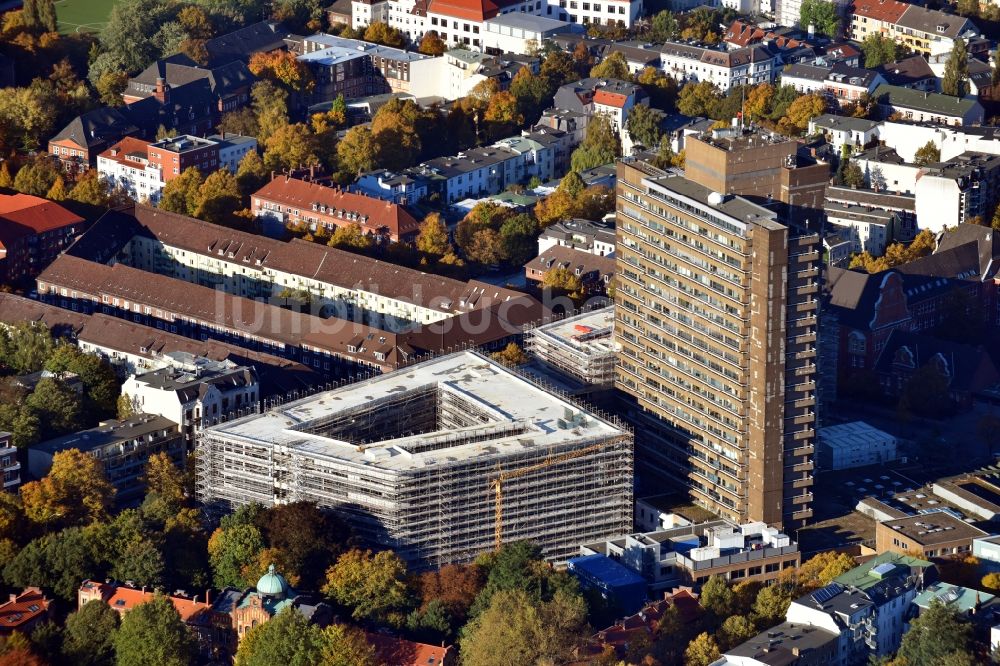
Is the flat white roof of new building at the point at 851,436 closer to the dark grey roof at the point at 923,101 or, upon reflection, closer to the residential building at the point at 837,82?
the dark grey roof at the point at 923,101

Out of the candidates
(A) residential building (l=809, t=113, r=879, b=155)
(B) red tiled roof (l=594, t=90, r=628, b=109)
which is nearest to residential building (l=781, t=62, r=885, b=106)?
(A) residential building (l=809, t=113, r=879, b=155)

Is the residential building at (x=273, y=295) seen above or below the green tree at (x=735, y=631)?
above

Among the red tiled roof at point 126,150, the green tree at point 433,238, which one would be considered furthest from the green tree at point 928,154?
the red tiled roof at point 126,150

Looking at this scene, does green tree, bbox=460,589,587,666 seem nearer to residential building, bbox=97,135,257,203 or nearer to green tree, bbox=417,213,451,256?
green tree, bbox=417,213,451,256

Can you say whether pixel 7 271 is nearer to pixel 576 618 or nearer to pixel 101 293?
pixel 101 293

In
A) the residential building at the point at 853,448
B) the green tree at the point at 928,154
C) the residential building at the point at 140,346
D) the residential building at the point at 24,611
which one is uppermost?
the green tree at the point at 928,154

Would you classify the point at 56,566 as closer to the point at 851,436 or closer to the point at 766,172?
the point at 766,172

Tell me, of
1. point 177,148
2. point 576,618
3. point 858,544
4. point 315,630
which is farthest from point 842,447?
point 177,148
